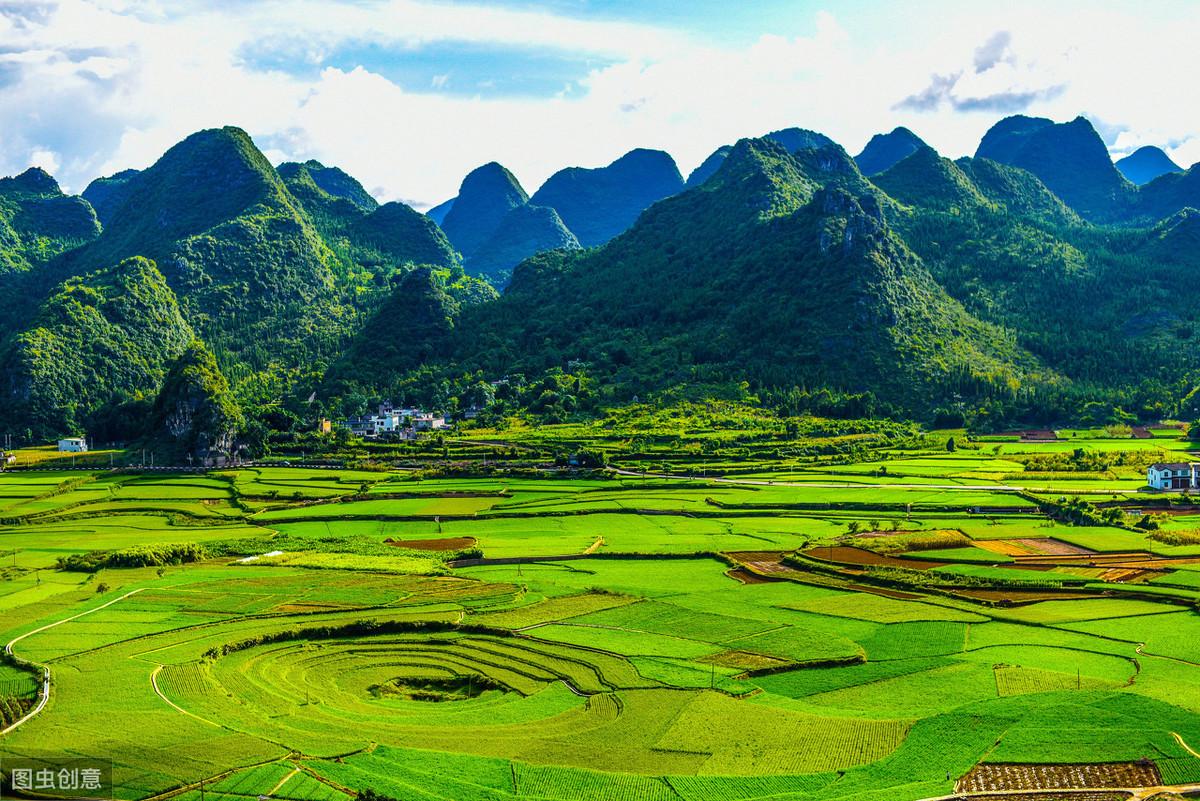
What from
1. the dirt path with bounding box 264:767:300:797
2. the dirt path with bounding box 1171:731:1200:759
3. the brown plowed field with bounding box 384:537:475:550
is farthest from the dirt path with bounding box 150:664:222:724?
the dirt path with bounding box 1171:731:1200:759

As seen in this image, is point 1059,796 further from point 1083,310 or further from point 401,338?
point 1083,310

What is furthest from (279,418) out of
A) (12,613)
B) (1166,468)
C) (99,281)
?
(1166,468)

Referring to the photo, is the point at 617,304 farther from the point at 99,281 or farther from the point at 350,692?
the point at 350,692

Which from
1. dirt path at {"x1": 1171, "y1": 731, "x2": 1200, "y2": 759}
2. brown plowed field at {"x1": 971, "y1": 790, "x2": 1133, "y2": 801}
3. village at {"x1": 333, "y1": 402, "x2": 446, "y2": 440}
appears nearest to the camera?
brown plowed field at {"x1": 971, "y1": 790, "x2": 1133, "y2": 801}

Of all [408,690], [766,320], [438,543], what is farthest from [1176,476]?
[766,320]

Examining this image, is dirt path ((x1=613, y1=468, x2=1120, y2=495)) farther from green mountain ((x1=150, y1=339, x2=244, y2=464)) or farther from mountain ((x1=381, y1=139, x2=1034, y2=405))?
green mountain ((x1=150, y1=339, x2=244, y2=464))

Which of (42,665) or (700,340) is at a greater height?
(700,340)

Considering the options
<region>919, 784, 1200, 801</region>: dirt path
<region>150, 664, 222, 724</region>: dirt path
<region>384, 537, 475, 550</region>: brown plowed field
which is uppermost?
<region>384, 537, 475, 550</region>: brown plowed field
